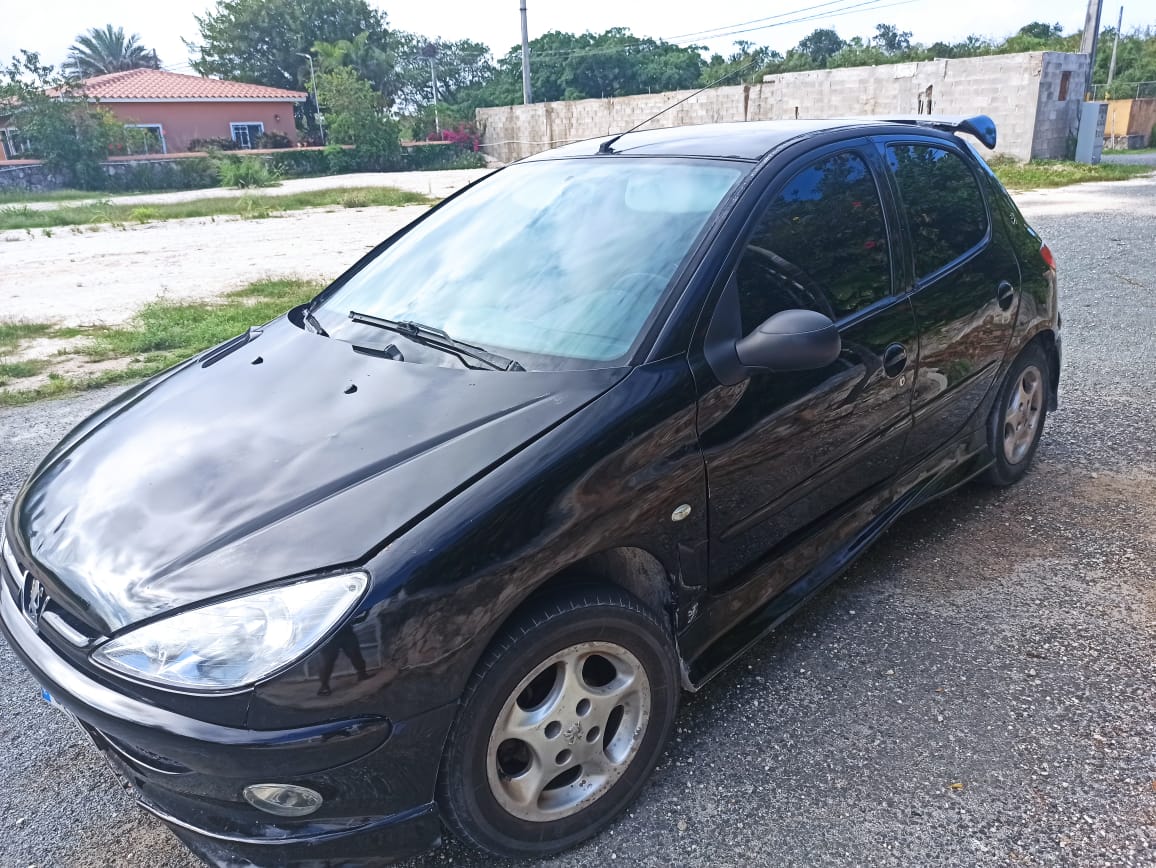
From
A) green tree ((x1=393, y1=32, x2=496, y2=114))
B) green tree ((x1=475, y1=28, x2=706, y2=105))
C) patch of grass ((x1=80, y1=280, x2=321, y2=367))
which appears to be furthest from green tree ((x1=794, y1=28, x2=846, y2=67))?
patch of grass ((x1=80, y1=280, x2=321, y2=367))

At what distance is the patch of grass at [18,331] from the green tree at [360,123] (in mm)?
35673

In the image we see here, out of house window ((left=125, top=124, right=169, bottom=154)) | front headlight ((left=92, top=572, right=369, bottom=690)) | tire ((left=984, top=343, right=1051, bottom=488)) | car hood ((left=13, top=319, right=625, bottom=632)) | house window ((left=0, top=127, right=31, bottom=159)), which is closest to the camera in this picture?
front headlight ((left=92, top=572, right=369, bottom=690))

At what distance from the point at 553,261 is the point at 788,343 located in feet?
2.69

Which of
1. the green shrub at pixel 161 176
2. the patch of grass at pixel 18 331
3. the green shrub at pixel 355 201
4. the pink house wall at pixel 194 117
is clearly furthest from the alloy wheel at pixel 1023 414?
the pink house wall at pixel 194 117

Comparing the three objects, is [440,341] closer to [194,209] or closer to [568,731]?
[568,731]

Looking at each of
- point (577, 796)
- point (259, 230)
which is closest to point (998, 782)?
point (577, 796)

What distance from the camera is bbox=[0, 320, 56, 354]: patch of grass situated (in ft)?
24.9

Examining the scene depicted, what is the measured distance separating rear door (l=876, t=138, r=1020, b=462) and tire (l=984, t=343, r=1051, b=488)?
0.63 feet

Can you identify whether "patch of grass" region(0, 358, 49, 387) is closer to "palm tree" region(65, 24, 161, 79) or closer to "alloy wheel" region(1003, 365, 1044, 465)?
"alloy wheel" region(1003, 365, 1044, 465)

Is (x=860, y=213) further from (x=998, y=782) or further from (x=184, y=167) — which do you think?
(x=184, y=167)

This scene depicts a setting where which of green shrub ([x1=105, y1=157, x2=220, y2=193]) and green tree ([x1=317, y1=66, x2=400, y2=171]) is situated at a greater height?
green tree ([x1=317, y1=66, x2=400, y2=171])

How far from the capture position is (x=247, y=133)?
46562 millimetres

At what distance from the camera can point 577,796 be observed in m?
2.10

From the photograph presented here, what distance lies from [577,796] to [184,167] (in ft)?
123
